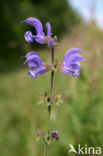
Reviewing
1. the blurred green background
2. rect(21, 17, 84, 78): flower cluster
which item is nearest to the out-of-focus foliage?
the blurred green background

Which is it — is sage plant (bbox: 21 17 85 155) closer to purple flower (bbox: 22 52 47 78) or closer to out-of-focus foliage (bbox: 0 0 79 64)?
purple flower (bbox: 22 52 47 78)

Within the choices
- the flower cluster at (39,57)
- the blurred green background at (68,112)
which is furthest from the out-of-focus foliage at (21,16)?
the flower cluster at (39,57)

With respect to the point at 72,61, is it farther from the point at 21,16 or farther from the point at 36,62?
the point at 21,16

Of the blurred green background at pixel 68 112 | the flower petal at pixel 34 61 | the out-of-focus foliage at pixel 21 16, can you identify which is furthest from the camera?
the out-of-focus foliage at pixel 21 16

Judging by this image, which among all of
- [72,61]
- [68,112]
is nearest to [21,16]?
[68,112]

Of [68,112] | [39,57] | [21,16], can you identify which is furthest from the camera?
[21,16]

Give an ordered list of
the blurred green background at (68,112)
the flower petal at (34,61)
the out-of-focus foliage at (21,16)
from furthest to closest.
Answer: the out-of-focus foliage at (21,16) → the blurred green background at (68,112) → the flower petal at (34,61)

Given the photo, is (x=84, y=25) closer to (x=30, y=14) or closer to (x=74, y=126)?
(x=74, y=126)

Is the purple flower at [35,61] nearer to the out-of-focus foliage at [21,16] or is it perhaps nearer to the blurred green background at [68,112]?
the blurred green background at [68,112]
